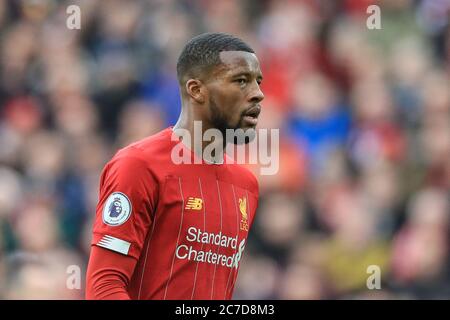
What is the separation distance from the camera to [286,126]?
922cm

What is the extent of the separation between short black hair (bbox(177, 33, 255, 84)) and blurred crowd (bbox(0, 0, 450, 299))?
3274 mm

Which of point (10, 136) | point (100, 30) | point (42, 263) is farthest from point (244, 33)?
point (42, 263)

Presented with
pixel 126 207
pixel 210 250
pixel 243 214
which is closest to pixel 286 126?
pixel 243 214

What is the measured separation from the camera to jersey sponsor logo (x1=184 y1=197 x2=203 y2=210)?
4352 millimetres

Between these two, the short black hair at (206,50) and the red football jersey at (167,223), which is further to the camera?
the short black hair at (206,50)

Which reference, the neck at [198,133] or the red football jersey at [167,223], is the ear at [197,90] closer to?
the neck at [198,133]

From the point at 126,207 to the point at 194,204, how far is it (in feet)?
Answer: 1.19

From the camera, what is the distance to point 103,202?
419 centimetres

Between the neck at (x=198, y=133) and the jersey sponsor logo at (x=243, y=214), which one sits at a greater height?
the neck at (x=198, y=133)

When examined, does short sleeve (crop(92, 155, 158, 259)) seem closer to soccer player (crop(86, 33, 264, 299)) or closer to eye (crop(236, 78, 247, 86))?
soccer player (crop(86, 33, 264, 299))

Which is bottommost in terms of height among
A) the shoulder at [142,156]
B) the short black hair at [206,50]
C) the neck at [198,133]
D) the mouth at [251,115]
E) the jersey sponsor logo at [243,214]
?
the jersey sponsor logo at [243,214]

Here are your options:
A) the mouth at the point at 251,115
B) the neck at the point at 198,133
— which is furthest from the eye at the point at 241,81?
the neck at the point at 198,133

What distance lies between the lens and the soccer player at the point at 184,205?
4.12 metres
